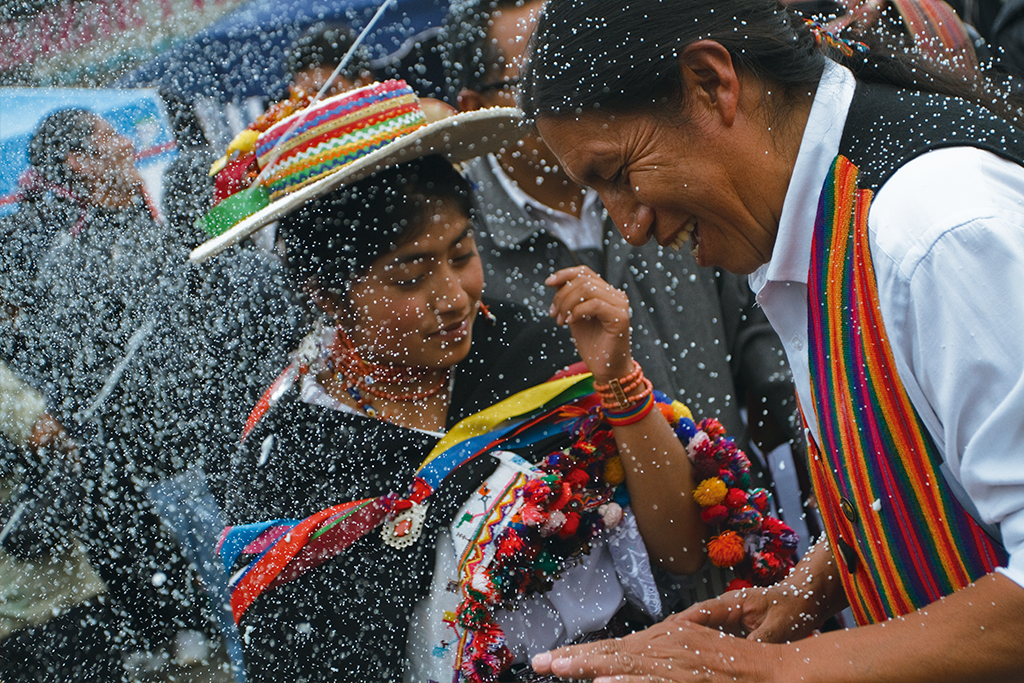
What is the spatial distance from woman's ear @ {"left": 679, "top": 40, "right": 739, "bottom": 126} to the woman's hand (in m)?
0.70

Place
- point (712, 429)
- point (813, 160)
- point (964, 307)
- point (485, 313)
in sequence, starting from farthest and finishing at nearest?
1. point (485, 313)
2. point (712, 429)
3. point (813, 160)
4. point (964, 307)

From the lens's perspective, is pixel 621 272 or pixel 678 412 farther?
pixel 621 272

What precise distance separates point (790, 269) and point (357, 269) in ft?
3.82

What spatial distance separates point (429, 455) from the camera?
2.09 meters

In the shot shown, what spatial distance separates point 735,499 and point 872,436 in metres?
0.90

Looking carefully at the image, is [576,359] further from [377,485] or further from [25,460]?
[25,460]

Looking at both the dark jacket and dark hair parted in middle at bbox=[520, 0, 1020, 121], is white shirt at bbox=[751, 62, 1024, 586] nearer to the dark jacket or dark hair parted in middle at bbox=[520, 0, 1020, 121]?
dark hair parted in middle at bbox=[520, 0, 1020, 121]

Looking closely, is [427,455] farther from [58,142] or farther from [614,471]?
[58,142]

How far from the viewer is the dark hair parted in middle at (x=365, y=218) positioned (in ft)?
7.02

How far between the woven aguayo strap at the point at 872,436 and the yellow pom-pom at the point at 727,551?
636 mm

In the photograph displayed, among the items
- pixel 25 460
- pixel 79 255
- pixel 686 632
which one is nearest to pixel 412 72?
Result: pixel 79 255

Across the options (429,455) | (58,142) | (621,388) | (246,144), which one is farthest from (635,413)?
(58,142)

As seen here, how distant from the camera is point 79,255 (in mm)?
3248

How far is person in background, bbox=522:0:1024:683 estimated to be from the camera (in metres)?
1.04
